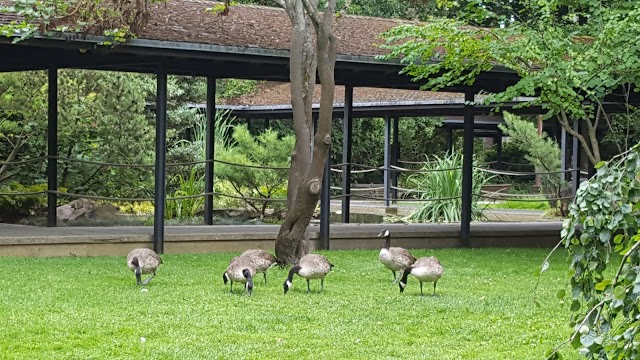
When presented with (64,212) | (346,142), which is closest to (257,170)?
(346,142)

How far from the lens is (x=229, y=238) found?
17750 mm

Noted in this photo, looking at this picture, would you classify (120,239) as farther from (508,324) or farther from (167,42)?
(508,324)

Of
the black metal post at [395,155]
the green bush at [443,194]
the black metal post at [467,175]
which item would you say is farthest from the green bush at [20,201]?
the black metal post at [395,155]

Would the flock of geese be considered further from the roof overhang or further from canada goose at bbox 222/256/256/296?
the roof overhang

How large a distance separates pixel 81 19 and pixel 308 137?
3.42 m

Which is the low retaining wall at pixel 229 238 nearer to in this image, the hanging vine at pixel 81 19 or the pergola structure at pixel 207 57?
the pergola structure at pixel 207 57

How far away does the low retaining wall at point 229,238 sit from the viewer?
629 inches

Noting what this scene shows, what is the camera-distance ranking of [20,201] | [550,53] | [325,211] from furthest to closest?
[20,201] → [325,211] → [550,53]

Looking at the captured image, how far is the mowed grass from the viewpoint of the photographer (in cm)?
852

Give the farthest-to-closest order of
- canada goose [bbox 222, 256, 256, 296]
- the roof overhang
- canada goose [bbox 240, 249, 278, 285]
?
the roof overhang → canada goose [bbox 240, 249, 278, 285] → canada goose [bbox 222, 256, 256, 296]

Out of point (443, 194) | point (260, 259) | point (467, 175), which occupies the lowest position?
point (260, 259)

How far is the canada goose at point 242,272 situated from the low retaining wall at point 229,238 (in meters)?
5.03

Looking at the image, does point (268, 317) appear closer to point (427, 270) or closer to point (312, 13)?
point (427, 270)

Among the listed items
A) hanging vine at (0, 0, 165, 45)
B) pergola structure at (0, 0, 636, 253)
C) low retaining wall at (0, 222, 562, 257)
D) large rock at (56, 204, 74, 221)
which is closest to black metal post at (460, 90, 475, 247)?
pergola structure at (0, 0, 636, 253)
